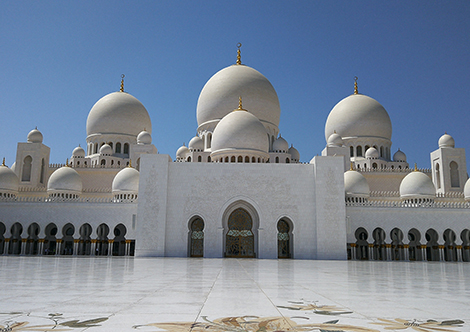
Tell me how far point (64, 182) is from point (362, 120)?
17.8 meters

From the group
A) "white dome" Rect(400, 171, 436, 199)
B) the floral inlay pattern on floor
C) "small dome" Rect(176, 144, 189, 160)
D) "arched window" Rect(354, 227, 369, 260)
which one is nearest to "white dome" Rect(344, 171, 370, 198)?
"arched window" Rect(354, 227, 369, 260)

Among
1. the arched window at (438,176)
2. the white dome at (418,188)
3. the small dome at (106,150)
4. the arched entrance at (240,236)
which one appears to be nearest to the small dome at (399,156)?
the arched window at (438,176)

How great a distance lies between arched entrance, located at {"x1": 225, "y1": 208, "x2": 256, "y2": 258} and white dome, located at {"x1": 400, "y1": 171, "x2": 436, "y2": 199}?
26.9 feet

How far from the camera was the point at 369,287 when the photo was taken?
5.70m

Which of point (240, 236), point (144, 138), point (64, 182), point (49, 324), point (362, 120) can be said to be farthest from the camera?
point (362, 120)

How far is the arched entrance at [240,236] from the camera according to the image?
17.2 m

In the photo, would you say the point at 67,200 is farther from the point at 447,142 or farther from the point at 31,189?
the point at 447,142

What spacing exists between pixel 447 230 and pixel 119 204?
599 inches

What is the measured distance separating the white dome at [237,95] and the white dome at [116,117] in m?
5.29

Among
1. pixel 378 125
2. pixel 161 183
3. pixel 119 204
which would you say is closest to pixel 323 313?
pixel 161 183

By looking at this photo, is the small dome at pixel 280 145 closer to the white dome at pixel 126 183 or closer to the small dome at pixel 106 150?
the white dome at pixel 126 183

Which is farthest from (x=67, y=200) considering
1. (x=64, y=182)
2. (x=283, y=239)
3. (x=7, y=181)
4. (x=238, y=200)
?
(x=283, y=239)

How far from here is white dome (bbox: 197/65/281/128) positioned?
22.7m

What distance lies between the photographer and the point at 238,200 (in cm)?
1722
